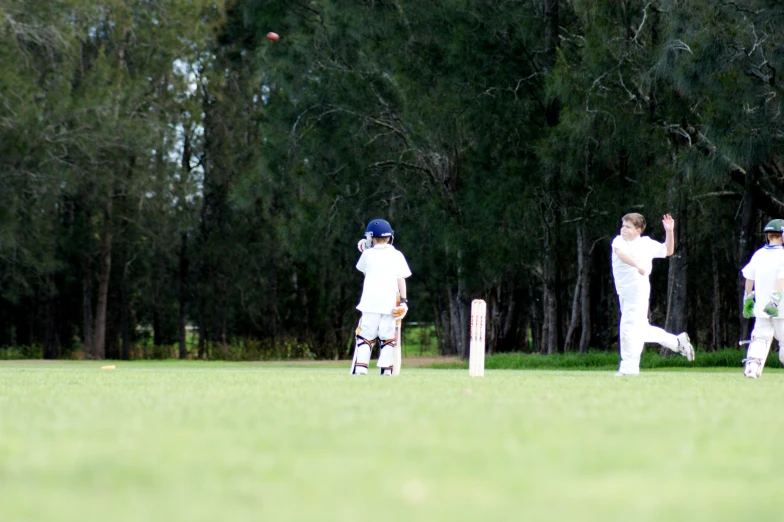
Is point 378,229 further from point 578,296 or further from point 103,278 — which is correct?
point 103,278

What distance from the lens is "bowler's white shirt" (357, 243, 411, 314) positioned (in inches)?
619

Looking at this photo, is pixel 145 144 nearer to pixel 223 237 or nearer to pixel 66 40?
pixel 66 40

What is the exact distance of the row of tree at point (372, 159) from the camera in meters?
26.9

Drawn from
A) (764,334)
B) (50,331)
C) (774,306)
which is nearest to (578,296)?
(764,334)

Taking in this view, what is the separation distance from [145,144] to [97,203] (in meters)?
4.79

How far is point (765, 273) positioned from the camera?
15062mm

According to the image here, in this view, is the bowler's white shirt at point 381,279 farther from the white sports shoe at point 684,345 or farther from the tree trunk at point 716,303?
the tree trunk at point 716,303

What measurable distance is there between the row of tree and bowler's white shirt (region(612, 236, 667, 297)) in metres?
8.40

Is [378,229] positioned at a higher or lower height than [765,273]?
higher

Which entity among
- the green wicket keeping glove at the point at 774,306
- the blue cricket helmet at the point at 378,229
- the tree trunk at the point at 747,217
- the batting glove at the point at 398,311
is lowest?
the batting glove at the point at 398,311

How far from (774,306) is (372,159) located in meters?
21.9

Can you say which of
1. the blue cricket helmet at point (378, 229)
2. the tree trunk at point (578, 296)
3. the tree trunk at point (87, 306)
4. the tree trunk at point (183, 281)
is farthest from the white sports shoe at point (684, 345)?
the tree trunk at point (183, 281)

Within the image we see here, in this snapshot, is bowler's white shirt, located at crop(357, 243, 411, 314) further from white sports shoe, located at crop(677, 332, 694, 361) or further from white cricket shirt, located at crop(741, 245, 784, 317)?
white cricket shirt, located at crop(741, 245, 784, 317)

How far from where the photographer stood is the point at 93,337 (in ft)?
160
